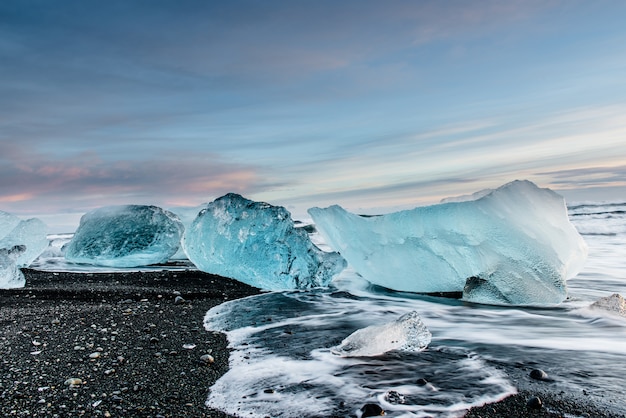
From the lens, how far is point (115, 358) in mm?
3260

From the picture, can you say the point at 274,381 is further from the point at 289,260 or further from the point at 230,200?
the point at 230,200

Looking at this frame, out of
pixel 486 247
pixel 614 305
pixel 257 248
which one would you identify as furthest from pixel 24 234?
pixel 614 305

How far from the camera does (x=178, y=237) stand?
977cm

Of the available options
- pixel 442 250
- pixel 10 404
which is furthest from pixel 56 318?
pixel 442 250

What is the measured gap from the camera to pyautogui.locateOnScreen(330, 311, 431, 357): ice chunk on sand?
3.30 metres

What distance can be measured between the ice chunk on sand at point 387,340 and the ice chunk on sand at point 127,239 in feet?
22.8

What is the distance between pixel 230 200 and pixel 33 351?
4.70 meters

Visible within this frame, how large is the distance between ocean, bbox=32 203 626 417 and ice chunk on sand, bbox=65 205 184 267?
4.40 meters

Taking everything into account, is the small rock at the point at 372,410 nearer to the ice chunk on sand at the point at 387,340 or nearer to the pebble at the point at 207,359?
the ice chunk on sand at the point at 387,340

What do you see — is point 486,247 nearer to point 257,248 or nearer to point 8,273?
point 257,248

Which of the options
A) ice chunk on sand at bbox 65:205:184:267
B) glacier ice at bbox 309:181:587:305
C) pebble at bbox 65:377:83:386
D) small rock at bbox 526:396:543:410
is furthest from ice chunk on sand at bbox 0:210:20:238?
small rock at bbox 526:396:543:410

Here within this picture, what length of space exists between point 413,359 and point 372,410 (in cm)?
97

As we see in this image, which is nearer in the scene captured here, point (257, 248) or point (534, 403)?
point (534, 403)

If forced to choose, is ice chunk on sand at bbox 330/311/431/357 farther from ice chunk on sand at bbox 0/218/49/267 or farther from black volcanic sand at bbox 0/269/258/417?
ice chunk on sand at bbox 0/218/49/267
